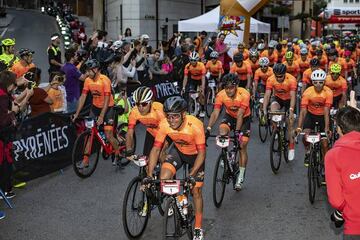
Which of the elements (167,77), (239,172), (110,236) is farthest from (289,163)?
(167,77)

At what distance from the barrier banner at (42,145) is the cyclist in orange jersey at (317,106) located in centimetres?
434

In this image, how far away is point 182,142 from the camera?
233 inches

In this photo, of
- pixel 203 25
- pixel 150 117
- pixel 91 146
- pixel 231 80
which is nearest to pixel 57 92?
pixel 91 146

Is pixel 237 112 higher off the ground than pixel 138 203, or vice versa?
pixel 237 112

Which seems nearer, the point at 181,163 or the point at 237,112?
the point at 181,163

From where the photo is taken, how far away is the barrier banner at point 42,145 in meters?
8.25

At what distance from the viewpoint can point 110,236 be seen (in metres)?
6.17

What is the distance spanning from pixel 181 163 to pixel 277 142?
11.7ft

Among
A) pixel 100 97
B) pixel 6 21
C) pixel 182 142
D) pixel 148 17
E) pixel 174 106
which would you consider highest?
pixel 148 17

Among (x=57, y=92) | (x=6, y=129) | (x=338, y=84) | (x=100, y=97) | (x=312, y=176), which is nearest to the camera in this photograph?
(x=6, y=129)

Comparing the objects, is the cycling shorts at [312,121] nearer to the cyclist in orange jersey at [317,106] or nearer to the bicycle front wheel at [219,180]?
the cyclist in orange jersey at [317,106]

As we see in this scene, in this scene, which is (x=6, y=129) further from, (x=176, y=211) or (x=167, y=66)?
(x=167, y=66)

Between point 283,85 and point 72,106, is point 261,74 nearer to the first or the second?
point 283,85

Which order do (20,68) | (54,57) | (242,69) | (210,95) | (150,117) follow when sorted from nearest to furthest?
(150,117) < (20,68) < (54,57) < (242,69) < (210,95)
